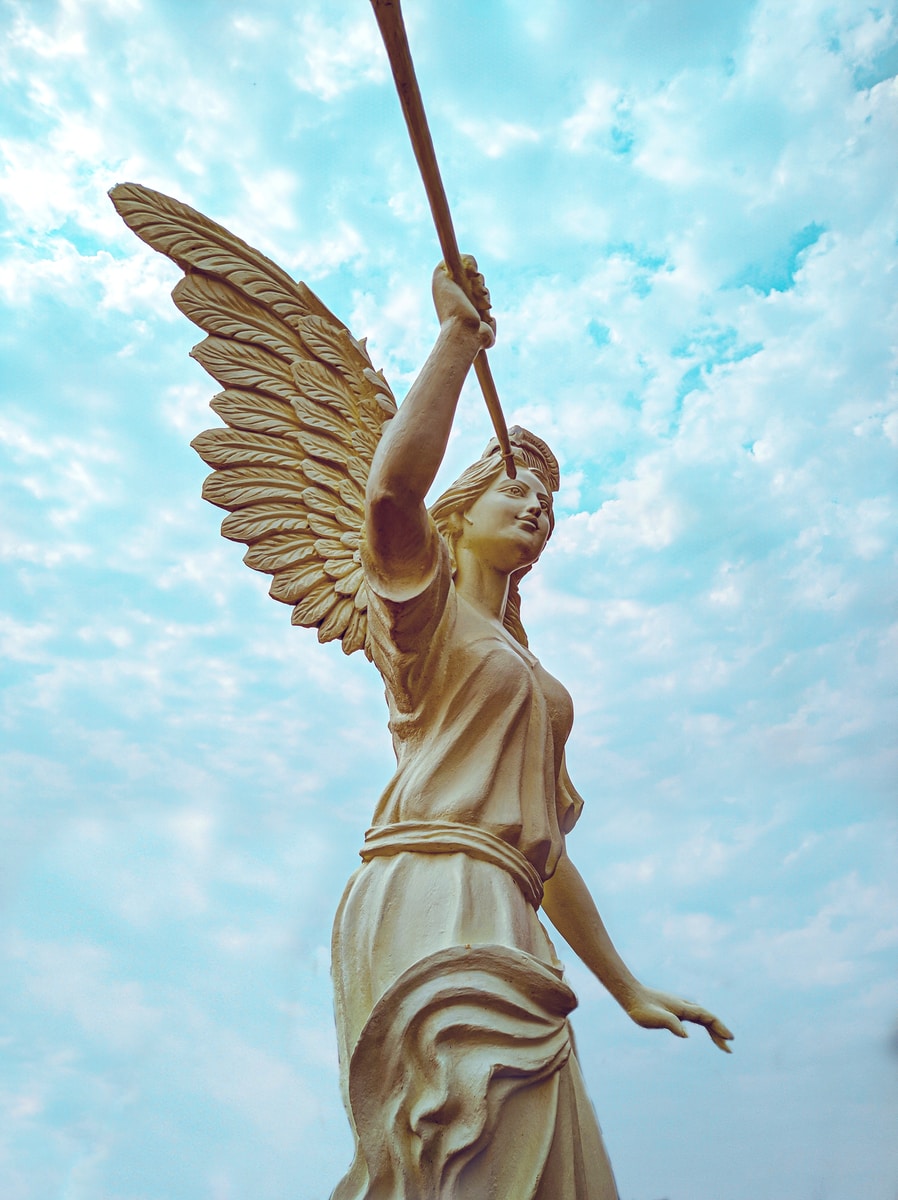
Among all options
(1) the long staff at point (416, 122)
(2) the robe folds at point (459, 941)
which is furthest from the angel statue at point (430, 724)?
(1) the long staff at point (416, 122)

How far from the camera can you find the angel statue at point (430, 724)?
2572 mm

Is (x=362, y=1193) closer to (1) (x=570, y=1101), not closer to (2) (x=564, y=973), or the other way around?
(1) (x=570, y=1101)

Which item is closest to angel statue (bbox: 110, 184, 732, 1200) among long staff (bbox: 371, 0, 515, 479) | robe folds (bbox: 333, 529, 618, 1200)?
robe folds (bbox: 333, 529, 618, 1200)

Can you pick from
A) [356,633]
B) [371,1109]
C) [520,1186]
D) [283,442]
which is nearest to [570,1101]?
[520,1186]

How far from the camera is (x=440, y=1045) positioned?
2.57 metres

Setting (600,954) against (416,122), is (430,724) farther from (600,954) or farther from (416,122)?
(416,122)

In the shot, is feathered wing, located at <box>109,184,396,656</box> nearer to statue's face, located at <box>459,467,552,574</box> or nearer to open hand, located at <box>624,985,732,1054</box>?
statue's face, located at <box>459,467,552,574</box>

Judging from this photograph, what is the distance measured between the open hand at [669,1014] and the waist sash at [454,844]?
2.45 ft

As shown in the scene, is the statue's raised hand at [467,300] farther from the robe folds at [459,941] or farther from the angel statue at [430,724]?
the robe folds at [459,941]

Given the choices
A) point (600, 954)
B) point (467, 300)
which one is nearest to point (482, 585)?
point (467, 300)

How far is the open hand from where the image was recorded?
142 inches

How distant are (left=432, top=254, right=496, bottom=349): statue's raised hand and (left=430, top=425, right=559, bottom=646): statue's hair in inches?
→ 25.0

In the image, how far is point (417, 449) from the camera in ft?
9.95

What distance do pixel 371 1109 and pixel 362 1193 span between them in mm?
186
